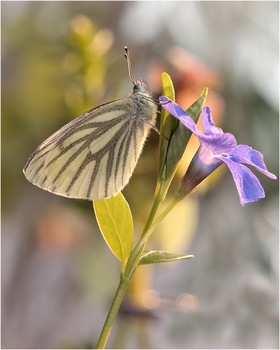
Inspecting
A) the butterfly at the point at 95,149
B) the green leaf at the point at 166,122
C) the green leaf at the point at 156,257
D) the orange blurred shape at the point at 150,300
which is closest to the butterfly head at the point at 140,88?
the butterfly at the point at 95,149

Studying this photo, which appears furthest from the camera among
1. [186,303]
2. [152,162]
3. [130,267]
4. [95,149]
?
[186,303]

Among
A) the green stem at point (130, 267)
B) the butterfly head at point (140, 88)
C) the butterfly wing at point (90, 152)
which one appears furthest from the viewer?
the butterfly head at point (140, 88)

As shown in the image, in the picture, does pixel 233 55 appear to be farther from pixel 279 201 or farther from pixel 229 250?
pixel 229 250

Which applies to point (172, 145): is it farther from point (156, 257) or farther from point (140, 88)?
point (140, 88)

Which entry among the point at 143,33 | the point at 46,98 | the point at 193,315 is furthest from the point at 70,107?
→ the point at 193,315

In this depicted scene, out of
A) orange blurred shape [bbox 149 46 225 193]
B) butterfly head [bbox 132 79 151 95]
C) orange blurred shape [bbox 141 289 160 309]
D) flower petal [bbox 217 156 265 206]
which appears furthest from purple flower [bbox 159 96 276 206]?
orange blurred shape [bbox 141 289 160 309]

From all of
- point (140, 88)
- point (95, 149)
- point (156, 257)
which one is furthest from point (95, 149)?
point (156, 257)

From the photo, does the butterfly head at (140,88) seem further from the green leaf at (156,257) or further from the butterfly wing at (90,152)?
the green leaf at (156,257)
